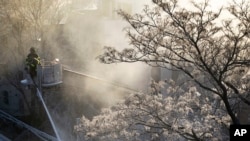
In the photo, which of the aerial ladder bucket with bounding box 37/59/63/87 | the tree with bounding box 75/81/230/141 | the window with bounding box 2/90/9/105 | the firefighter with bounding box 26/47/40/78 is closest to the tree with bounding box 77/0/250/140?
the tree with bounding box 75/81/230/141

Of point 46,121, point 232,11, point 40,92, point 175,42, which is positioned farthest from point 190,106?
point 46,121

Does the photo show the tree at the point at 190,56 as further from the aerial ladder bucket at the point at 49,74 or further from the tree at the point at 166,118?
the aerial ladder bucket at the point at 49,74

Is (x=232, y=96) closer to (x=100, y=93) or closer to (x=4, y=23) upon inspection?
(x=100, y=93)

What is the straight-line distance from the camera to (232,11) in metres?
7.03

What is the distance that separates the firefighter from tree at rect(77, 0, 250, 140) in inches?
354

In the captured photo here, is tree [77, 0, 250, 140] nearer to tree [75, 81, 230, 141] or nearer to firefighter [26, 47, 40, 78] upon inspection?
tree [75, 81, 230, 141]

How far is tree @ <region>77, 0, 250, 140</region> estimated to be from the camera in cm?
722

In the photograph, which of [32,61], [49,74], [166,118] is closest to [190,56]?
[166,118]

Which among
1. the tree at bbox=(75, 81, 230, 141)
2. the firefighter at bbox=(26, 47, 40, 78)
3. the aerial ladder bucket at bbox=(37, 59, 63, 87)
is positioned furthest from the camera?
the aerial ladder bucket at bbox=(37, 59, 63, 87)

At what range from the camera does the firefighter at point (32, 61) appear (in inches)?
687

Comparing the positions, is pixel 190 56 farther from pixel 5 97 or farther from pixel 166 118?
pixel 5 97

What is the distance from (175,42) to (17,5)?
18258 mm

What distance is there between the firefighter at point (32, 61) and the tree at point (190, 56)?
9.00 m

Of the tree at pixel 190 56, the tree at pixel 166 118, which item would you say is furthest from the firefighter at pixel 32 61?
the tree at pixel 190 56
